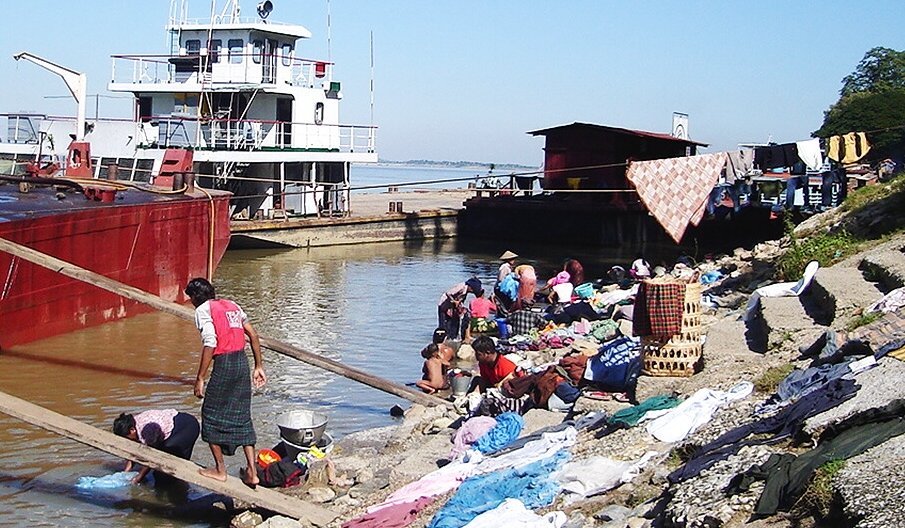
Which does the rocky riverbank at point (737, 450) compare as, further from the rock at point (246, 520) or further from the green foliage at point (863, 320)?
the rock at point (246, 520)

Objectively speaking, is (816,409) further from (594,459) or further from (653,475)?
(594,459)

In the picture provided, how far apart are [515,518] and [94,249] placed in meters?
11.7

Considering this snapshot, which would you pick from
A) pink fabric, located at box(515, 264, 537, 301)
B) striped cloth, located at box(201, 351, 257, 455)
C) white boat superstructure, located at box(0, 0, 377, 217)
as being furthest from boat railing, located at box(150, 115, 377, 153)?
striped cloth, located at box(201, 351, 257, 455)

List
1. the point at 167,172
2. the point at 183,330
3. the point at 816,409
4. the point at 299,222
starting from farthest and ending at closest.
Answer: the point at 299,222 < the point at 167,172 < the point at 183,330 < the point at 816,409

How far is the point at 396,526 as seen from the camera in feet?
22.5

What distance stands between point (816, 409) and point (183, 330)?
476 inches

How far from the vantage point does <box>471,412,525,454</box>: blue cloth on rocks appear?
8359 millimetres

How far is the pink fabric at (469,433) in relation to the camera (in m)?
8.58

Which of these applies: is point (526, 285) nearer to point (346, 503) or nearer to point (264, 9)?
point (346, 503)

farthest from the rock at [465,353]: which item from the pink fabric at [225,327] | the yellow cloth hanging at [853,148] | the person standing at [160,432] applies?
the yellow cloth hanging at [853,148]

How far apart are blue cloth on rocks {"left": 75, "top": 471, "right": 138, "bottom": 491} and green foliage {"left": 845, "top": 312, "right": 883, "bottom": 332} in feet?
19.4

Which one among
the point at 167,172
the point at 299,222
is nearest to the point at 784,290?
the point at 167,172

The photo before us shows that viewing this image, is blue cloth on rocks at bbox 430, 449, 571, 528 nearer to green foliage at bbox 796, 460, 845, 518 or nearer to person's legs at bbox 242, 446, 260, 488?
person's legs at bbox 242, 446, 260, 488

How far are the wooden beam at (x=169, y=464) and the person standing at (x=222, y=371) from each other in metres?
0.11
